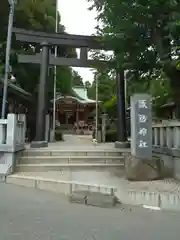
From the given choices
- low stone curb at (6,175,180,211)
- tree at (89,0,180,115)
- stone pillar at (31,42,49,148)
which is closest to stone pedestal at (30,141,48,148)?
stone pillar at (31,42,49,148)

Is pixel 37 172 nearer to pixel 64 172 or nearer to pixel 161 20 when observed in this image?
pixel 64 172

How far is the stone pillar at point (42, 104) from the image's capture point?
12164 mm

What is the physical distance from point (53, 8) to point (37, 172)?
17456mm

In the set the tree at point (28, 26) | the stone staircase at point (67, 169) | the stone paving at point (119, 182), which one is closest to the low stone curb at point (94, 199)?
the stone staircase at point (67, 169)

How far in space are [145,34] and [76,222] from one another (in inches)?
237

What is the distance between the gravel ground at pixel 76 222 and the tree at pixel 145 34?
4365 mm

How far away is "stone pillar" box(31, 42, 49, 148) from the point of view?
1216 cm

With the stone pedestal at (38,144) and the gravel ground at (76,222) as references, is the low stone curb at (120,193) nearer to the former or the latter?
the gravel ground at (76,222)

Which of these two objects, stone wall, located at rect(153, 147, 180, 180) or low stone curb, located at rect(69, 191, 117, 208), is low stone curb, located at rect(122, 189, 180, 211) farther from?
stone wall, located at rect(153, 147, 180, 180)

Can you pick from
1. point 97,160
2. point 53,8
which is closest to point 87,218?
point 97,160

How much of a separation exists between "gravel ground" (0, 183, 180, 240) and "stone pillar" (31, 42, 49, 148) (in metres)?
5.46

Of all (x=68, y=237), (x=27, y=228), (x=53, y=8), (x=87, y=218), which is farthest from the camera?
(x=53, y=8)

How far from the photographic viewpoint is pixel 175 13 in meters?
7.43

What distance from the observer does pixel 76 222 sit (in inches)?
199
